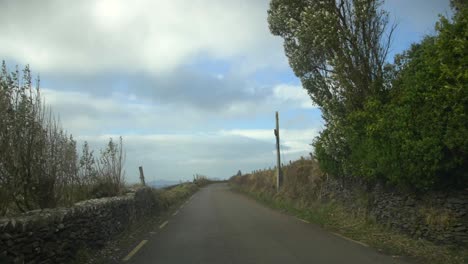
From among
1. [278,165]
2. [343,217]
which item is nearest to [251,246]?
[343,217]

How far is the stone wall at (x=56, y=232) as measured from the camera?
7.70m

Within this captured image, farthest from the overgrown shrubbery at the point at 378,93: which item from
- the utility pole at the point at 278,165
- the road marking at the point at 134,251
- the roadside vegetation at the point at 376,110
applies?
the utility pole at the point at 278,165

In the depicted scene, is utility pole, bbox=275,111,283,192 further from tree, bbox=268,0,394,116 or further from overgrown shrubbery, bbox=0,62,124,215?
overgrown shrubbery, bbox=0,62,124,215

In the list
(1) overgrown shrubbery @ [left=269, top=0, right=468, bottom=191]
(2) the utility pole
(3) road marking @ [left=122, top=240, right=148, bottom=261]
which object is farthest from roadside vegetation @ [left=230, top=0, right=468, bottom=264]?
(2) the utility pole

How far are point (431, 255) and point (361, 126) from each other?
20.5 feet

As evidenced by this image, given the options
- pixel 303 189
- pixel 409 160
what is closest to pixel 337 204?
pixel 303 189

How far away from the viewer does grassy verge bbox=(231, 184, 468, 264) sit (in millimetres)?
9883

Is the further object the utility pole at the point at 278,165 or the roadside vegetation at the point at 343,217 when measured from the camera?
the utility pole at the point at 278,165

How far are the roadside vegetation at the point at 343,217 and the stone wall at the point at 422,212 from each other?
180mm

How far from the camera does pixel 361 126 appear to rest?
51.1 ft

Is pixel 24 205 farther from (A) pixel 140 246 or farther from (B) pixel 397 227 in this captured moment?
(B) pixel 397 227

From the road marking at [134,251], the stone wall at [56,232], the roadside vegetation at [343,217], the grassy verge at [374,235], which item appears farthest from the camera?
the road marking at [134,251]

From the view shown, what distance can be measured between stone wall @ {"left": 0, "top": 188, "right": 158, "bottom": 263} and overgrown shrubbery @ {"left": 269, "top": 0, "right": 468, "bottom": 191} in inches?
307

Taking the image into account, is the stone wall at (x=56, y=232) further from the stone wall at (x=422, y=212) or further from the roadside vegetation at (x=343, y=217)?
the stone wall at (x=422, y=212)
